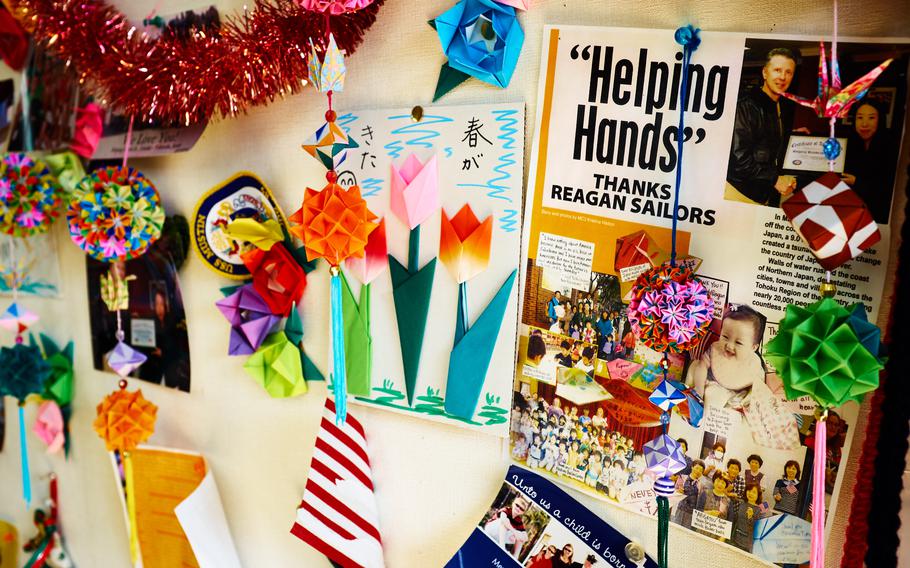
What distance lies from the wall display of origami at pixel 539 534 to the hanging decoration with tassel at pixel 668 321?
2.6 inches

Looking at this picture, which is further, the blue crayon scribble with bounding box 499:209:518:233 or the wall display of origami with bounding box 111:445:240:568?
the wall display of origami with bounding box 111:445:240:568

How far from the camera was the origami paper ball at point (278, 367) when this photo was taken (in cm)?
78

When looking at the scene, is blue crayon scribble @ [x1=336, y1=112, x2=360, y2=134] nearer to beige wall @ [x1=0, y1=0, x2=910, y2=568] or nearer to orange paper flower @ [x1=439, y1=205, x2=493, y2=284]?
beige wall @ [x1=0, y1=0, x2=910, y2=568]

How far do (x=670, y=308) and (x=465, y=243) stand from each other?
0.23 m

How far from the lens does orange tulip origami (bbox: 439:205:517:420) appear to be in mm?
644

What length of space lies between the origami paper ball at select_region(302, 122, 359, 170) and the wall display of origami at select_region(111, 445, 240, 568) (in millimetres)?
520

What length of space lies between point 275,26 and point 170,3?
0.30m

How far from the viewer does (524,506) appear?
0.65 meters

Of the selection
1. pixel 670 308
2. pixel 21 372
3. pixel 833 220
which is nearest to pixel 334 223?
pixel 670 308

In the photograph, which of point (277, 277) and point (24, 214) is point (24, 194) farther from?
point (277, 277)

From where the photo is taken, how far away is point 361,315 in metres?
0.73

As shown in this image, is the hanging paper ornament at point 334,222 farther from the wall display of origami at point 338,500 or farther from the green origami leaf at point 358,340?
the wall display of origami at point 338,500

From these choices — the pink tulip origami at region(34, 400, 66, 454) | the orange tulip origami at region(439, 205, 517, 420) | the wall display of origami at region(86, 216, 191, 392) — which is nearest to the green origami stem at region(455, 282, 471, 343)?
the orange tulip origami at region(439, 205, 517, 420)

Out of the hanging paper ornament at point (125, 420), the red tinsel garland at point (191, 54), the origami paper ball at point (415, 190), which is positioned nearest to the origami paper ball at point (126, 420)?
the hanging paper ornament at point (125, 420)
